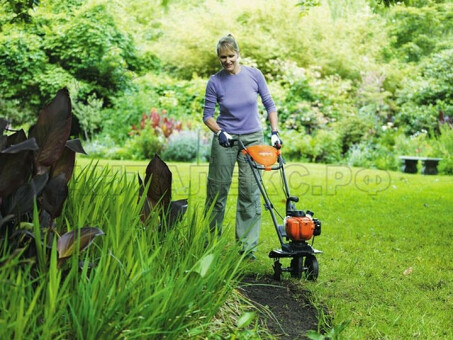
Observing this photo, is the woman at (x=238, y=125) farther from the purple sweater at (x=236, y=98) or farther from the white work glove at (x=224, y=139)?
the white work glove at (x=224, y=139)

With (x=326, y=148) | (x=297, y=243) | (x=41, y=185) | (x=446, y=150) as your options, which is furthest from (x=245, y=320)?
(x=326, y=148)

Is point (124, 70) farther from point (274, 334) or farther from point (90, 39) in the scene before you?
point (274, 334)

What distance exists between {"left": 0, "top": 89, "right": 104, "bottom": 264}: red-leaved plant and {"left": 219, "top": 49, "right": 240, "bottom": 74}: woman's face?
87.8 inches

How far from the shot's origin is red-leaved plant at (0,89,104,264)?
237 centimetres

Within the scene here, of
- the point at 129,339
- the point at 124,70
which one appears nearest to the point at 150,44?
the point at 124,70

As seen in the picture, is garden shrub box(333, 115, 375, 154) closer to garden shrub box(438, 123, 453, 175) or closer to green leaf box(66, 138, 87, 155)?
garden shrub box(438, 123, 453, 175)

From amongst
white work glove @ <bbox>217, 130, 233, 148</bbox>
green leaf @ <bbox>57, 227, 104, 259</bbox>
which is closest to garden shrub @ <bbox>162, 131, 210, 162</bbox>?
white work glove @ <bbox>217, 130, 233, 148</bbox>

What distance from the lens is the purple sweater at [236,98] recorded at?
4926mm

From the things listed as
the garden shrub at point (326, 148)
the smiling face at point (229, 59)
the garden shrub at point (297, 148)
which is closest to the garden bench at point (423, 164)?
the garden shrub at point (326, 148)

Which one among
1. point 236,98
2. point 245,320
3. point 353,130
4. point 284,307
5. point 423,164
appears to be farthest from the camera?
point 353,130

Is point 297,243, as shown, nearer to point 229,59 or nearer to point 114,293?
point 229,59

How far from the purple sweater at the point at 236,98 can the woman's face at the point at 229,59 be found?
7 centimetres

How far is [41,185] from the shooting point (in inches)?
96.0

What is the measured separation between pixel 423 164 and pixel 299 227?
7949 mm
